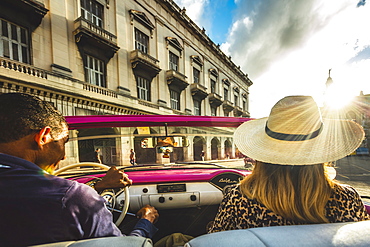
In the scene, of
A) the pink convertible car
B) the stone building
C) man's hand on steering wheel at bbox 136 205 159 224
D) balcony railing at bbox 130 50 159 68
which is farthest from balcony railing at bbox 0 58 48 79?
man's hand on steering wheel at bbox 136 205 159 224

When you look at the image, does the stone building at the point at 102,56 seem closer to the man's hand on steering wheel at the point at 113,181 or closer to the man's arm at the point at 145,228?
the man's hand on steering wheel at the point at 113,181

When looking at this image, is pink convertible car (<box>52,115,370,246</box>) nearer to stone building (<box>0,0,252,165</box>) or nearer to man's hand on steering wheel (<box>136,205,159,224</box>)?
stone building (<box>0,0,252,165</box>)

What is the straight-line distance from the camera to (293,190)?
3.04 feet

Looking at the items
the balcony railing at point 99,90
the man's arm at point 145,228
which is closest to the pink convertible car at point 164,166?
the man's arm at point 145,228

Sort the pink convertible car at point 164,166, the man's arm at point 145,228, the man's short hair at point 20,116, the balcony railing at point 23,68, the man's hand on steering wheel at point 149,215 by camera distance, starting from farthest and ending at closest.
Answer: the balcony railing at point 23,68 < the pink convertible car at point 164,166 < the man's hand on steering wheel at point 149,215 < the man's arm at point 145,228 < the man's short hair at point 20,116

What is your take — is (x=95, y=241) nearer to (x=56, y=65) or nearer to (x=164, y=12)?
(x=56, y=65)

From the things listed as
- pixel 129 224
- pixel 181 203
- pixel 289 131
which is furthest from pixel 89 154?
pixel 289 131

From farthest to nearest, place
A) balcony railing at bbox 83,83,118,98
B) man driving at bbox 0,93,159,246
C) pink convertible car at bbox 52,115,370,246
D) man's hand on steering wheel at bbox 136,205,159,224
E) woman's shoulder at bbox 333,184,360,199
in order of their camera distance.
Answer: balcony railing at bbox 83,83,118,98
pink convertible car at bbox 52,115,370,246
man's hand on steering wheel at bbox 136,205,159,224
woman's shoulder at bbox 333,184,360,199
man driving at bbox 0,93,159,246

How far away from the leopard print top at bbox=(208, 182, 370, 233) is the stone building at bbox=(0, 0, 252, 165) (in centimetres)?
176

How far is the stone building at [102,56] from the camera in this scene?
6941mm

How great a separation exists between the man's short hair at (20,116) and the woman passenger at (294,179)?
1225 mm

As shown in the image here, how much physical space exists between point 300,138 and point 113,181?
5.21ft

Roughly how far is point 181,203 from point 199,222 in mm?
411

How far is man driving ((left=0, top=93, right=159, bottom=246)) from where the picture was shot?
640 mm
